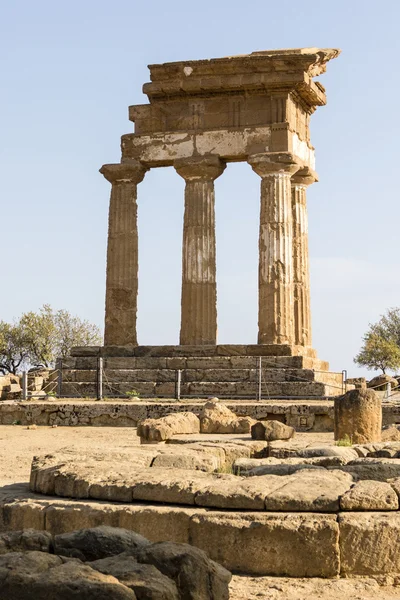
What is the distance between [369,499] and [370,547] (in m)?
0.39

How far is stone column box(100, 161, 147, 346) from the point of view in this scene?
26516 mm

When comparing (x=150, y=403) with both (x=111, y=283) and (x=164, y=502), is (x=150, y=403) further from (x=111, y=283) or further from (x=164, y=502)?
(x=164, y=502)

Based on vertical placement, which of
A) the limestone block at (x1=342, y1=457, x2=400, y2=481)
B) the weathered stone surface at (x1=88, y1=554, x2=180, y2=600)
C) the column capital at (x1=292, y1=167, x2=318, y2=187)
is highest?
the column capital at (x1=292, y1=167, x2=318, y2=187)

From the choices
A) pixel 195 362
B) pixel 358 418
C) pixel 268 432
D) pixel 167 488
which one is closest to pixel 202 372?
pixel 195 362

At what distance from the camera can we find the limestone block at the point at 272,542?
6289 mm

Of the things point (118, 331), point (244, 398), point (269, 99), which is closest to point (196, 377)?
point (244, 398)

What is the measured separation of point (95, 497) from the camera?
7.41 m

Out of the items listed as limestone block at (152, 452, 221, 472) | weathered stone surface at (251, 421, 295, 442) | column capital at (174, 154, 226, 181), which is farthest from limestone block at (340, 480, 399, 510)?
column capital at (174, 154, 226, 181)

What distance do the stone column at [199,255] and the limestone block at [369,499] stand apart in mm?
18953

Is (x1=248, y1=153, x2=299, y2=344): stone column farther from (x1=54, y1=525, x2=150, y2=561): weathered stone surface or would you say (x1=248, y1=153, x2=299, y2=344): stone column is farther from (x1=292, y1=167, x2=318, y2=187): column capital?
(x1=54, y1=525, x2=150, y2=561): weathered stone surface

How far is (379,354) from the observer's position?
2229 inches

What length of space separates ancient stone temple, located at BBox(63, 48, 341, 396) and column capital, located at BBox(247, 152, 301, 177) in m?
0.03

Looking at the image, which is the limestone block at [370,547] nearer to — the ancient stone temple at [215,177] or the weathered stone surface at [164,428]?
the weathered stone surface at [164,428]

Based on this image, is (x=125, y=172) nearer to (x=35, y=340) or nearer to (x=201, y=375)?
(x=201, y=375)
